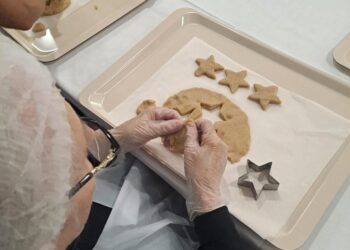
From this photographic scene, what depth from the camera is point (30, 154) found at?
1.42 ft

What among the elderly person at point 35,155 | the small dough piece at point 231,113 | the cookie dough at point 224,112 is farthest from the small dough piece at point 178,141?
the elderly person at point 35,155

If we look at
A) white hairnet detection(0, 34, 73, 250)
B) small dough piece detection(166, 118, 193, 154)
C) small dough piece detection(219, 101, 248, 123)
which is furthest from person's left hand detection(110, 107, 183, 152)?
white hairnet detection(0, 34, 73, 250)

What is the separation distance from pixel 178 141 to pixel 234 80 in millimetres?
228

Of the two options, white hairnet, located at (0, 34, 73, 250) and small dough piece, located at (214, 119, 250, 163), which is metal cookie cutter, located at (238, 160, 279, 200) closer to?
small dough piece, located at (214, 119, 250, 163)

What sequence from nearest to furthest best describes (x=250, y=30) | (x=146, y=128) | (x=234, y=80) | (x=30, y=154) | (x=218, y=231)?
(x=30, y=154)
(x=218, y=231)
(x=146, y=128)
(x=234, y=80)
(x=250, y=30)

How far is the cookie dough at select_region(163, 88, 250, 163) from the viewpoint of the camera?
0.82m

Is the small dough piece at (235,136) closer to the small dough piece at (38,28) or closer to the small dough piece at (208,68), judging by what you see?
the small dough piece at (208,68)

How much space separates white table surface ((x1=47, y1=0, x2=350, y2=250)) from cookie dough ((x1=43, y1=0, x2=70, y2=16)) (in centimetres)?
15

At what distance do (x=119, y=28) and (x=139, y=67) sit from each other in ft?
0.54

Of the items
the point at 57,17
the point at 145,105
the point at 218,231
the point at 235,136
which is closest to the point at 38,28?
the point at 57,17

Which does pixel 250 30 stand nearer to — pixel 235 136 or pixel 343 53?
pixel 343 53

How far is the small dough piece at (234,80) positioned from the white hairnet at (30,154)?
0.51 meters

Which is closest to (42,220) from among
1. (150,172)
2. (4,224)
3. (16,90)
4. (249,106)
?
(4,224)

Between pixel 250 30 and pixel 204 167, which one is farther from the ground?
pixel 250 30
